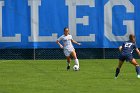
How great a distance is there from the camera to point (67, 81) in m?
19.0

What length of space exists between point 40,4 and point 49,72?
365 inches

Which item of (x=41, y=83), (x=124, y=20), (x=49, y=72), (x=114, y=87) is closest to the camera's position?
(x=114, y=87)

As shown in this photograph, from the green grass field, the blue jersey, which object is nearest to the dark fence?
the green grass field

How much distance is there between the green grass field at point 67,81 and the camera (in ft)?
54.4

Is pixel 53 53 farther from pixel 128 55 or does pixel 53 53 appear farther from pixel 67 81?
pixel 67 81

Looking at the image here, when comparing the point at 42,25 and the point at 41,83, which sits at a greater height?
the point at 42,25

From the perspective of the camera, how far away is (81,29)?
31250 mm

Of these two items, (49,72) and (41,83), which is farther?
(49,72)

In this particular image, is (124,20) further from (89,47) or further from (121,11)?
(89,47)

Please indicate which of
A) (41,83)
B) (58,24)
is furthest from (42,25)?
(41,83)

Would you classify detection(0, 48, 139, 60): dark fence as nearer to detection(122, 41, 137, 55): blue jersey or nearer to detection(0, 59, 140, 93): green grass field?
detection(0, 59, 140, 93): green grass field

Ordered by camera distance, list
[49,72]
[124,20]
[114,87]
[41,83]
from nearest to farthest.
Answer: [114,87], [41,83], [49,72], [124,20]

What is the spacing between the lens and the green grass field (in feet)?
54.4

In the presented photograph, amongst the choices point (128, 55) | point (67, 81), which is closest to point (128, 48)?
point (128, 55)
